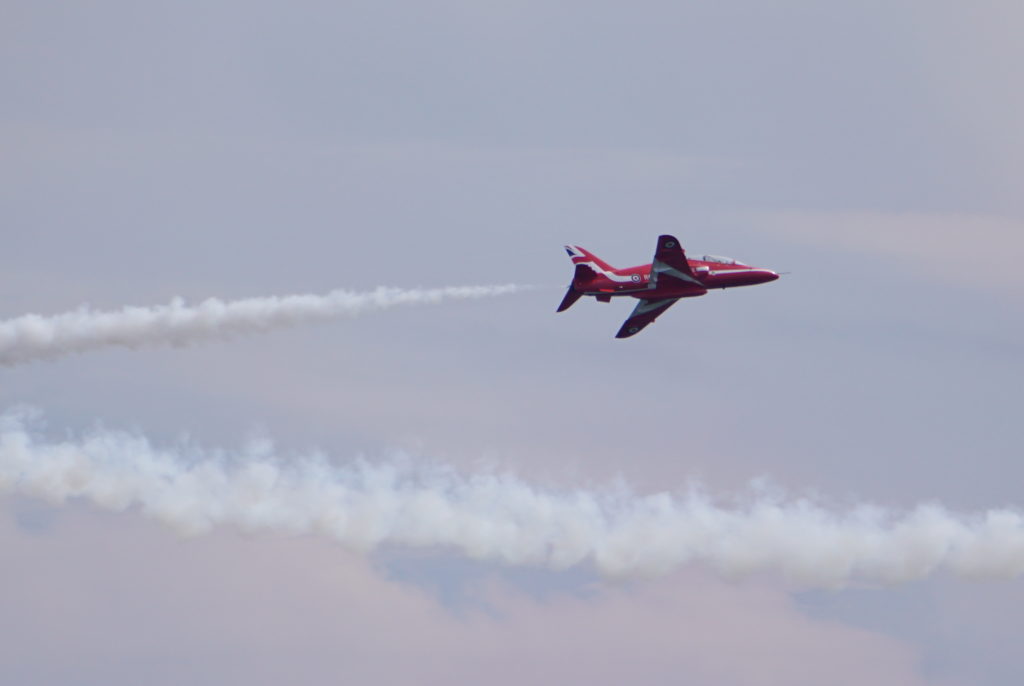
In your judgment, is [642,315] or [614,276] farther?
[642,315]

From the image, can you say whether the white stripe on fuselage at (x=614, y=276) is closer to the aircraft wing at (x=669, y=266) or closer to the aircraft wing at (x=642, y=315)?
the aircraft wing at (x=669, y=266)

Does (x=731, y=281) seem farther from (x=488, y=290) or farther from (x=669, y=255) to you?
(x=488, y=290)

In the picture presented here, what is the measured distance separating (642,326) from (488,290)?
853 cm

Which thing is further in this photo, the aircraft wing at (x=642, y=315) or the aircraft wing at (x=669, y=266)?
the aircraft wing at (x=642, y=315)

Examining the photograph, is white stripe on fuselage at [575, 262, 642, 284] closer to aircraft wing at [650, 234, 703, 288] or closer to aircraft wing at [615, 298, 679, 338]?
aircraft wing at [650, 234, 703, 288]

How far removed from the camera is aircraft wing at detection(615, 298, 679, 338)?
121000 mm

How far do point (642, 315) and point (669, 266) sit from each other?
4810 millimetres

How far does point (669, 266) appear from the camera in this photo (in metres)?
118

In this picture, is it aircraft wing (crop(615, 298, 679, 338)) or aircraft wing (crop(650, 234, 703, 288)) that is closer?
aircraft wing (crop(650, 234, 703, 288))

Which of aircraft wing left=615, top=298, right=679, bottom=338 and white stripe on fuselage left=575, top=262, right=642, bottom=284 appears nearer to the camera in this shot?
white stripe on fuselage left=575, top=262, right=642, bottom=284

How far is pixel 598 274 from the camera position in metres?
118

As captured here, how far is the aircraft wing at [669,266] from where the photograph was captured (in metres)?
117

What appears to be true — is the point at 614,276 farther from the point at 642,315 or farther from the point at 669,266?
the point at 642,315

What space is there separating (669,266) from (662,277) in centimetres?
75
